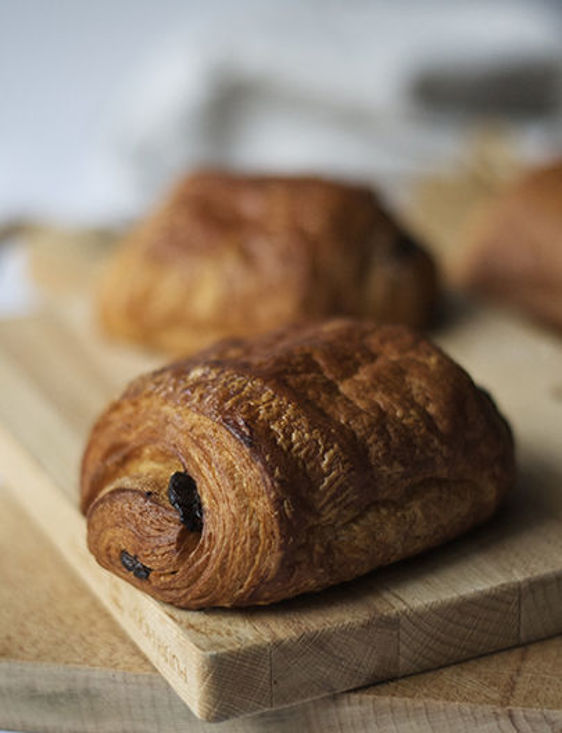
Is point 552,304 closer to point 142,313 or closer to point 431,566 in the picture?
point 142,313

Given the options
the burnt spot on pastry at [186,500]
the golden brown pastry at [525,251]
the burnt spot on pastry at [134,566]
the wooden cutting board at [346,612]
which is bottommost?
the golden brown pastry at [525,251]

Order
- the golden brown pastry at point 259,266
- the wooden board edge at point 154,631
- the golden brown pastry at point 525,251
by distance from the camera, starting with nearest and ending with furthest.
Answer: the wooden board edge at point 154,631 → the golden brown pastry at point 259,266 → the golden brown pastry at point 525,251

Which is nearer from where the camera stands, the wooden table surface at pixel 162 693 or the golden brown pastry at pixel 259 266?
the wooden table surface at pixel 162 693

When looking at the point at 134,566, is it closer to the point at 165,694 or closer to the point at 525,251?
the point at 165,694

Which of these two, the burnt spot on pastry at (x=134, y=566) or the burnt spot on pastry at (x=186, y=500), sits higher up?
the burnt spot on pastry at (x=186, y=500)

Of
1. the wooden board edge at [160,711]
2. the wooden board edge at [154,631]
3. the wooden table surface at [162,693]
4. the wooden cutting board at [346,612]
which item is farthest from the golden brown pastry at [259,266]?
the wooden board edge at [160,711]

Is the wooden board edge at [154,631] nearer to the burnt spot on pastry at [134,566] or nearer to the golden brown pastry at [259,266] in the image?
the burnt spot on pastry at [134,566]

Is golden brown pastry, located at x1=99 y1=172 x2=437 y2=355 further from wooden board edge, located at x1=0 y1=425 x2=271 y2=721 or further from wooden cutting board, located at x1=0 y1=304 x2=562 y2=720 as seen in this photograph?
wooden board edge, located at x1=0 y1=425 x2=271 y2=721

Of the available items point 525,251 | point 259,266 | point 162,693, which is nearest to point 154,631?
point 162,693

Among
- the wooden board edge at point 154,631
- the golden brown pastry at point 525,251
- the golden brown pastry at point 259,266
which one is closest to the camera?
the wooden board edge at point 154,631

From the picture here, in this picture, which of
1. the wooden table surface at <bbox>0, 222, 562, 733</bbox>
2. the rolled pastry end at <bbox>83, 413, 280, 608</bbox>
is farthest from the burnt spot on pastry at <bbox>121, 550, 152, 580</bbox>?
the wooden table surface at <bbox>0, 222, 562, 733</bbox>
